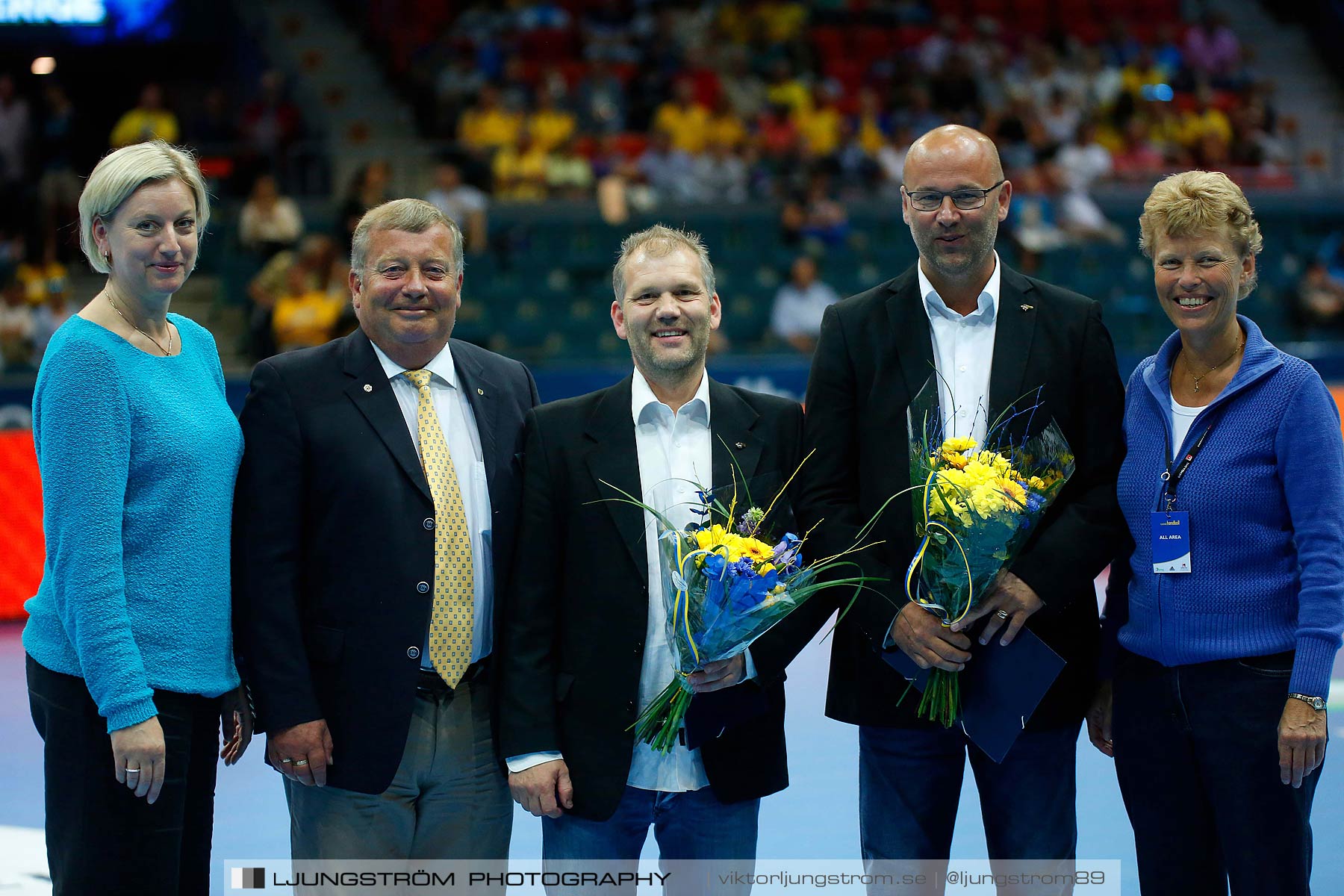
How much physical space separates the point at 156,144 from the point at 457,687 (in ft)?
4.45

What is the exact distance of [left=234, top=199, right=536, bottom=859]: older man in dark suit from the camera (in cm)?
293

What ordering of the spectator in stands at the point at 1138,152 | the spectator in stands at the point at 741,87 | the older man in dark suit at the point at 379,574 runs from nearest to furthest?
the older man in dark suit at the point at 379,574
the spectator in stands at the point at 741,87
the spectator in stands at the point at 1138,152

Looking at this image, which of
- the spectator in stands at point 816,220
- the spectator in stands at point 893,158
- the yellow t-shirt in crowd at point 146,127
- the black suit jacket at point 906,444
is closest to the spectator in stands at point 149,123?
the yellow t-shirt in crowd at point 146,127

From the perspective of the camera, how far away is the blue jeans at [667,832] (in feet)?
9.77

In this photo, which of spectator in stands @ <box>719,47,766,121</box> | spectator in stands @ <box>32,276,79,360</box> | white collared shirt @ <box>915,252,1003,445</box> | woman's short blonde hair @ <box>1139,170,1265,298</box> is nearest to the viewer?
woman's short blonde hair @ <box>1139,170,1265,298</box>

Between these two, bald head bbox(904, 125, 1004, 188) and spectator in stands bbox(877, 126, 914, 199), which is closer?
bald head bbox(904, 125, 1004, 188)

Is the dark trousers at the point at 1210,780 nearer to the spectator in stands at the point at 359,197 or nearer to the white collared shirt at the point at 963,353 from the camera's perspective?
the white collared shirt at the point at 963,353

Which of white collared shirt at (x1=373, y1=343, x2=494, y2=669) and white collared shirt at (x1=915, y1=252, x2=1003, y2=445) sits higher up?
white collared shirt at (x1=915, y1=252, x2=1003, y2=445)

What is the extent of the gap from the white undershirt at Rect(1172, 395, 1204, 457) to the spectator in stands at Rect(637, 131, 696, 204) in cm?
930

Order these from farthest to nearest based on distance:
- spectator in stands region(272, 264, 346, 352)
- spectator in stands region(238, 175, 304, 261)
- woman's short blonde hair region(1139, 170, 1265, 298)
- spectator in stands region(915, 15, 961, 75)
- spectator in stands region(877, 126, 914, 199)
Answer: spectator in stands region(915, 15, 961, 75)
spectator in stands region(877, 126, 914, 199)
spectator in stands region(238, 175, 304, 261)
spectator in stands region(272, 264, 346, 352)
woman's short blonde hair region(1139, 170, 1265, 298)

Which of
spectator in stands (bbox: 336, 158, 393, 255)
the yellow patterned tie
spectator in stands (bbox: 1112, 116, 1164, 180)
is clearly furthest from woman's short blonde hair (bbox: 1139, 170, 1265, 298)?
spectator in stands (bbox: 1112, 116, 1164, 180)

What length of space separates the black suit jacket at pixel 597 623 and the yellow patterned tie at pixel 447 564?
4.4 inches

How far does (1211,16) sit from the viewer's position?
628 inches

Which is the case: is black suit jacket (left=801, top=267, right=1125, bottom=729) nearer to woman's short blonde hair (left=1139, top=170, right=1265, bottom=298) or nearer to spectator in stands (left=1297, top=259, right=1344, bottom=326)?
woman's short blonde hair (left=1139, top=170, right=1265, bottom=298)
